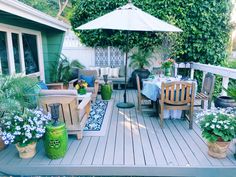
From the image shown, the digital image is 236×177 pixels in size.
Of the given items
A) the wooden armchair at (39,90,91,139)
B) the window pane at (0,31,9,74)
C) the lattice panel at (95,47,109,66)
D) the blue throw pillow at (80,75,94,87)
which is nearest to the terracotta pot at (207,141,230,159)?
the wooden armchair at (39,90,91,139)

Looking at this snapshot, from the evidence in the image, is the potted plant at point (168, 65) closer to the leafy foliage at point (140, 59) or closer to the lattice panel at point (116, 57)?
the leafy foliage at point (140, 59)

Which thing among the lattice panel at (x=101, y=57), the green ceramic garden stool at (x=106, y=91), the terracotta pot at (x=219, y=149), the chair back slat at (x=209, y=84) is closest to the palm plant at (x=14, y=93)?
the green ceramic garden stool at (x=106, y=91)

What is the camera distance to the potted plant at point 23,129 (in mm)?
2488

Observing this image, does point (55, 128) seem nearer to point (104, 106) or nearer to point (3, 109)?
point (3, 109)

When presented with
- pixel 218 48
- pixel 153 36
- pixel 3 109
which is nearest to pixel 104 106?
pixel 3 109

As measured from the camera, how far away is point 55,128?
8.48 feet

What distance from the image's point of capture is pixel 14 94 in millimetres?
2764

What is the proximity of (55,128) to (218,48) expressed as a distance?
6.47 m

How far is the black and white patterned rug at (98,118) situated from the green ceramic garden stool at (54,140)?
31.0 inches

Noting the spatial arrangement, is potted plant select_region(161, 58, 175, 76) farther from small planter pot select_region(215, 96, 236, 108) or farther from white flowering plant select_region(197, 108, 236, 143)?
white flowering plant select_region(197, 108, 236, 143)

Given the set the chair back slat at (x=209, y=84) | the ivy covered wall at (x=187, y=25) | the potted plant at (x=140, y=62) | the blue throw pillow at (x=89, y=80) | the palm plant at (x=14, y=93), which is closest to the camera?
the palm plant at (x=14, y=93)

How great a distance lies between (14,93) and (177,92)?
8.59 ft

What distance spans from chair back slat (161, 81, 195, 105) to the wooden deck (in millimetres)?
555

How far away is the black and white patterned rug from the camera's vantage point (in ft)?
11.5
